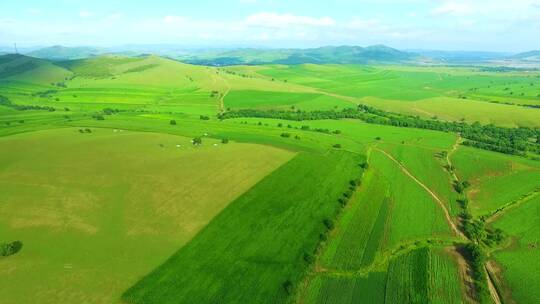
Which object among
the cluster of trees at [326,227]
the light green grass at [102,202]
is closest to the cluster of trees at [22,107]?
the light green grass at [102,202]

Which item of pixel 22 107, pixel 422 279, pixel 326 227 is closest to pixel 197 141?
pixel 326 227

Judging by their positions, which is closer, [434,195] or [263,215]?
[263,215]

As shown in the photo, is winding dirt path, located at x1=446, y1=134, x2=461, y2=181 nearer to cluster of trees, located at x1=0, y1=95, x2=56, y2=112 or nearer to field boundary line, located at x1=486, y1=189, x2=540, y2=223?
field boundary line, located at x1=486, y1=189, x2=540, y2=223

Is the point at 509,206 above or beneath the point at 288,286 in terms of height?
beneath

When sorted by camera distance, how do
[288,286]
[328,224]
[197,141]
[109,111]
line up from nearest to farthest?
[288,286]
[328,224]
[197,141]
[109,111]

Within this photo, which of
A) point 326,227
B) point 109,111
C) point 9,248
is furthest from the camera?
point 109,111

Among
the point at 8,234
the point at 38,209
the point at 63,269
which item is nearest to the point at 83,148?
the point at 38,209

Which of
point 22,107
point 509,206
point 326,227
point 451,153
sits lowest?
point 22,107

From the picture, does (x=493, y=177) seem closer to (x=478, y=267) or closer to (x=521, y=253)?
(x=521, y=253)
